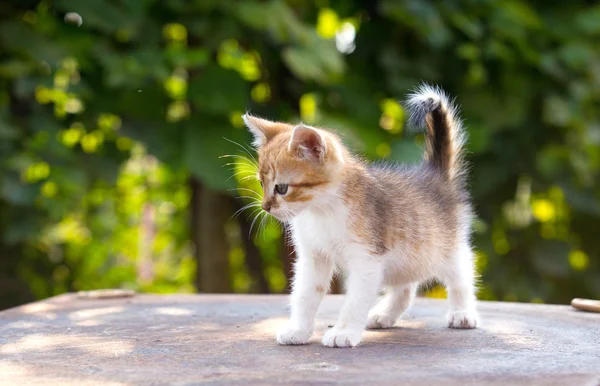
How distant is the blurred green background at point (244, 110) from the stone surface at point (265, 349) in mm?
1296

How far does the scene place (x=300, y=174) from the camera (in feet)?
8.81

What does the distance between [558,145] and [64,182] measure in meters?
3.40

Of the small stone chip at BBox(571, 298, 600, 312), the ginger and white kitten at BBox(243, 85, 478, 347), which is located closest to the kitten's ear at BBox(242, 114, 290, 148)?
the ginger and white kitten at BBox(243, 85, 478, 347)

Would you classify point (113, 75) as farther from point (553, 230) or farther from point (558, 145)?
point (553, 230)

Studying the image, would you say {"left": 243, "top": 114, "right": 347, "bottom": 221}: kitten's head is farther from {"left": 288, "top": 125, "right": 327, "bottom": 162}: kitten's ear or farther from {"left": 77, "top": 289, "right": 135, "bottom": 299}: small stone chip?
{"left": 77, "top": 289, "right": 135, "bottom": 299}: small stone chip

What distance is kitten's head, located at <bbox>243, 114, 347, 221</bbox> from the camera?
8.80 ft

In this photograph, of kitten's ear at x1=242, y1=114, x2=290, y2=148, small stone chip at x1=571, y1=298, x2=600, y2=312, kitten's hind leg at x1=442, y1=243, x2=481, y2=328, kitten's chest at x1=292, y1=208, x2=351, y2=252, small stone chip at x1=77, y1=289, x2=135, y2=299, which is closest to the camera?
kitten's chest at x1=292, y1=208, x2=351, y2=252

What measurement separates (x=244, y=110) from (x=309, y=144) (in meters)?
2.23

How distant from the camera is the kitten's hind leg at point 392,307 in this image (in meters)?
3.12

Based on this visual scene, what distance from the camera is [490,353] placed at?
8.09ft

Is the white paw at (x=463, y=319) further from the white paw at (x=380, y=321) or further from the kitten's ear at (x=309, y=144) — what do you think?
the kitten's ear at (x=309, y=144)

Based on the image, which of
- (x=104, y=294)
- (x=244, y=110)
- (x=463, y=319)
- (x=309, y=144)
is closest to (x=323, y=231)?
(x=309, y=144)

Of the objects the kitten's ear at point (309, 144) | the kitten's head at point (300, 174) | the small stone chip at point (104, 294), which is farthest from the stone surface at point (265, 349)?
the kitten's ear at point (309, 144)

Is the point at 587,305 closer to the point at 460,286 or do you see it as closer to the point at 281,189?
the point at 460,286
